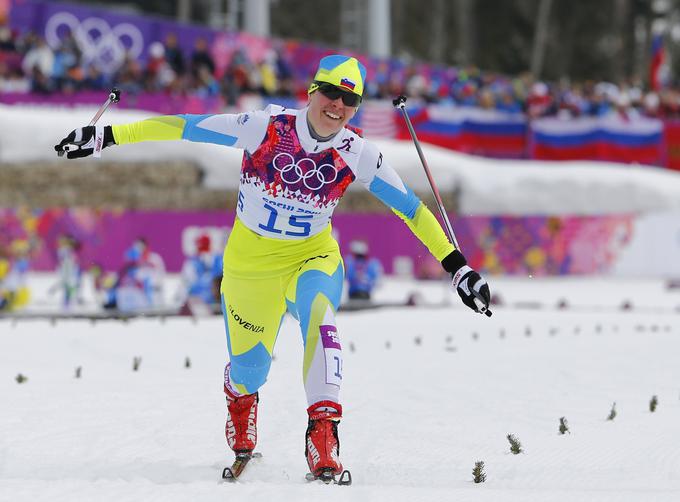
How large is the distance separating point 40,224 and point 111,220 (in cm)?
127

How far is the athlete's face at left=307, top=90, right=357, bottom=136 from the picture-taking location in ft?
16.9

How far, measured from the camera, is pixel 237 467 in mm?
5168

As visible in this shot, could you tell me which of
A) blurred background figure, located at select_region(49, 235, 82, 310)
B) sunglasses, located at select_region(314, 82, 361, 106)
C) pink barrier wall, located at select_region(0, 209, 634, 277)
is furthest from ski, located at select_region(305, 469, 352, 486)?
pink barrier wall, located at select_region(0, 209, 634, 277)

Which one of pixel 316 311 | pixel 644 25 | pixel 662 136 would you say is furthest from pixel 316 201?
pixel 644 25

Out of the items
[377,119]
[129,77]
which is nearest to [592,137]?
[377,119]

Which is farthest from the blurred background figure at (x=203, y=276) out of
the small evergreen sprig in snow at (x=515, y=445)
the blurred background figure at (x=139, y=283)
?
the small evergreen sprig in snow at (x=515, y=445)

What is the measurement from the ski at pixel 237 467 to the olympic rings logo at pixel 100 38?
1792 centimetres

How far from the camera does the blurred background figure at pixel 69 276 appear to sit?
17.2 meters

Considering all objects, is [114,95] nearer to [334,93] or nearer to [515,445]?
[334,93]

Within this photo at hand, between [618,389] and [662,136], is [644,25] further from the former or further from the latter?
[618,389]

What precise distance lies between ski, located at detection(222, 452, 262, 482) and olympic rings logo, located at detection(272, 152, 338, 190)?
131 centimetres

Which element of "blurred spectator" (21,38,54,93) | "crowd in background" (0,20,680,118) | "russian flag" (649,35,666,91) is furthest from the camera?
"russian flag" (649,35,666,91)

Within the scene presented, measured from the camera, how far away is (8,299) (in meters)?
16.3

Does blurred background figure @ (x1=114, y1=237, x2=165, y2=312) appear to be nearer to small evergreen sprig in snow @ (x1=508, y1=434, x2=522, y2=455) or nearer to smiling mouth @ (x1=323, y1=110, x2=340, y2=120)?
small evergreen sprig in snow @ (x1=508, y1=434, x2=522, y2=455)
